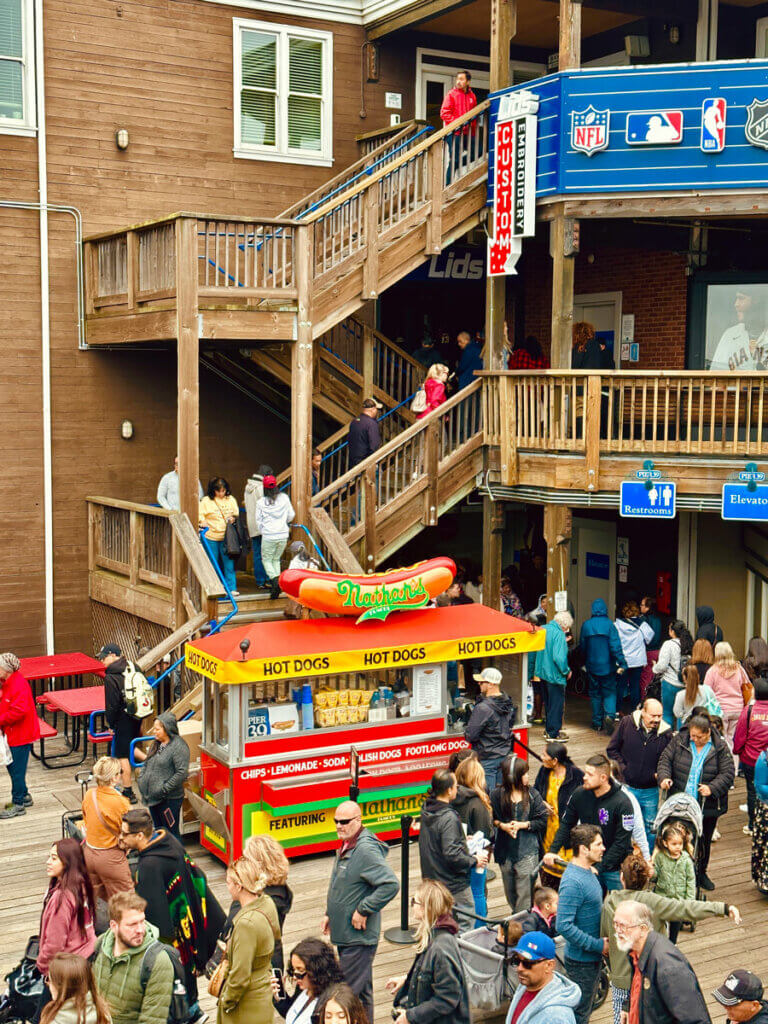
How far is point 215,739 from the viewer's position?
12156 mm

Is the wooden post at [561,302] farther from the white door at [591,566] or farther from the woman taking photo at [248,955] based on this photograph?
the woman taking photo at [248,955]

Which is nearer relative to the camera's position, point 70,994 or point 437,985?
point 70,994

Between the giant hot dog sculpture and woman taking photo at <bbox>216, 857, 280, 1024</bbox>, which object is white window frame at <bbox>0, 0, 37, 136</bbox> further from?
woman taking photo at <bbox>216, 857, 280, 1024</bbox>

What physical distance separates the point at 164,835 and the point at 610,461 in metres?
9.10

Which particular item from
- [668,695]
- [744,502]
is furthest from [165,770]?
[744,502]

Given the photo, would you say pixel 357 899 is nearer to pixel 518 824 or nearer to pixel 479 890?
pixel 518 824

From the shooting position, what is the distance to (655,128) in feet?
51.6

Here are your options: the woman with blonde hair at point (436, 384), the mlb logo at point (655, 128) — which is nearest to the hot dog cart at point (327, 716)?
the woman with blonde hair at point (436, 384)

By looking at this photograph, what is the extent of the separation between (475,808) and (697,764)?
2266mm

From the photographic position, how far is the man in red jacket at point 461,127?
17.2 m

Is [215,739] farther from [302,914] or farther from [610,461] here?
[610,461]

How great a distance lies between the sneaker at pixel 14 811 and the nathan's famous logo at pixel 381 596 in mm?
4073

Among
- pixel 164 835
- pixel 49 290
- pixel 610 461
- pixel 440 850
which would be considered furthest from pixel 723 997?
pixel 49 290

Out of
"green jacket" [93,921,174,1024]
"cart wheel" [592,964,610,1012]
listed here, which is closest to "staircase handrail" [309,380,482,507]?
"cart wheel" [592,964,610,1012]
